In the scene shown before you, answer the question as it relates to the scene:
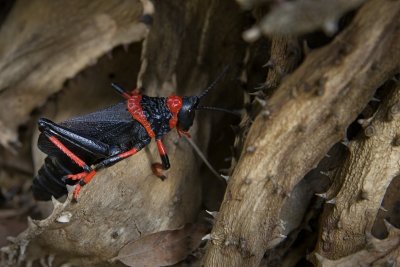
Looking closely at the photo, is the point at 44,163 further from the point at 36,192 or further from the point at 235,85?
the point at 235,85

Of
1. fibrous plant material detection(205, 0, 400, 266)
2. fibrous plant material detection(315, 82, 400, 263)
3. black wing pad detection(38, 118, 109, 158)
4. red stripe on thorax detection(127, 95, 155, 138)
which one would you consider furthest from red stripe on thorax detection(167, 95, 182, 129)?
fibrous plant material detection(315, 82, 400, 263)

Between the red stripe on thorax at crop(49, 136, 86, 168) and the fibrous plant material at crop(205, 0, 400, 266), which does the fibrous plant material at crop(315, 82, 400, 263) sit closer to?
the fibrous plant material at crop(205, 0, 400, 266)

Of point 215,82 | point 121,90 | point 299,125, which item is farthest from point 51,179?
point 299,125

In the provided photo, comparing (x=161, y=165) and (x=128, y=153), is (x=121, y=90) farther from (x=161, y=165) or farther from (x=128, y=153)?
(x=161, y=165)

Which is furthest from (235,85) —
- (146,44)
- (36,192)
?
(36,192)

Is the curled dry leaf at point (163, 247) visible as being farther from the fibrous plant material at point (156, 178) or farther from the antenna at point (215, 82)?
the antenna at point (215, 82)
